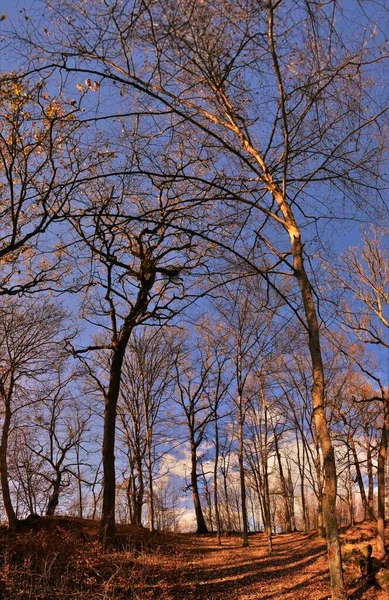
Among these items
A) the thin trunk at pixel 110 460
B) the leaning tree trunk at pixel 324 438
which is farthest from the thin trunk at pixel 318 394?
the thin trunk at pixel 110 460

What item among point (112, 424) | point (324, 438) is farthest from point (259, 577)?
point (324, 438)

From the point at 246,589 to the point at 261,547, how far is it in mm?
8899

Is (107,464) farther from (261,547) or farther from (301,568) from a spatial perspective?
(261,547)

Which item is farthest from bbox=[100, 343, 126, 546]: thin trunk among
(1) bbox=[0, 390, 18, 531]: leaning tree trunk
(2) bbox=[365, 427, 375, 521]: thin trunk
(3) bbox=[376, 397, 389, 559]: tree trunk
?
(2) bbox=[365, 427, 375, 521]: thin trunk

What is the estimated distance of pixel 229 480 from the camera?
111 feet

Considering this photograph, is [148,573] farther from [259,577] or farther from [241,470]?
[241,470]

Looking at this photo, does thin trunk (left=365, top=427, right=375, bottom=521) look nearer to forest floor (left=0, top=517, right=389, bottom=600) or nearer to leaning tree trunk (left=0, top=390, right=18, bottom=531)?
forest floor (left=0, top=517, right=389, bottom=600)

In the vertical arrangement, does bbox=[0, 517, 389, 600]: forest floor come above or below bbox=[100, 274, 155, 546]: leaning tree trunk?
below

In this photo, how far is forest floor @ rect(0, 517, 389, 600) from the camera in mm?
6770

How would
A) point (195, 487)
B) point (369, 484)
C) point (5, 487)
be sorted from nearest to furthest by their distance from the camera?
point (5, 487) → point (369, 484) → point (195, 487)

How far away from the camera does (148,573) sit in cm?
912

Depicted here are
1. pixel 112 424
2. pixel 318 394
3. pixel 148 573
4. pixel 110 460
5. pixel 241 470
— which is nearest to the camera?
pixel 318 394

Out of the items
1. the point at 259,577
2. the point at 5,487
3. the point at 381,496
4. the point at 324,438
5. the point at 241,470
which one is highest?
the point at 324,438

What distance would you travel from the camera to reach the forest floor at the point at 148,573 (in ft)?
22.2
